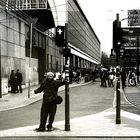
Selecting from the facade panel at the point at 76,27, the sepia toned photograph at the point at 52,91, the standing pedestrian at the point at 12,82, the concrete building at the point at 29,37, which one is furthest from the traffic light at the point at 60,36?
the facade panel at the point at 76,27

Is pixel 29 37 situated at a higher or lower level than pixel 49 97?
higher

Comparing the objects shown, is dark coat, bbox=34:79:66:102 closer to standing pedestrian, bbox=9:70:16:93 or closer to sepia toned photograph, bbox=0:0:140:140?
sepia toned photograph, bbox=0:0:140:140

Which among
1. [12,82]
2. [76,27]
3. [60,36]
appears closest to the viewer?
[60,36]

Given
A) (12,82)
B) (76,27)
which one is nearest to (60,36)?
(12,82)

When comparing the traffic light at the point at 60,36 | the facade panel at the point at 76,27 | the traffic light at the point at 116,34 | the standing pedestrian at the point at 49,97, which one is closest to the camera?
the standing pedestrian at the point at 49,97

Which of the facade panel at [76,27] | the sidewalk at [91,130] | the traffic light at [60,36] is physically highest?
the facade panel at [76,27]

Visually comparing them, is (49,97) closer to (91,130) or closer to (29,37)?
(91,130)

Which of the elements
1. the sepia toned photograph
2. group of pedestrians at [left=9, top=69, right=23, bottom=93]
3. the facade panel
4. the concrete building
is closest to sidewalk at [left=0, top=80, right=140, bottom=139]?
the sepia toned photograph

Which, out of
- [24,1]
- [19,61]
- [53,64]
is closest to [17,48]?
[19,61]

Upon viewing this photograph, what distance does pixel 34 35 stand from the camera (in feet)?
144

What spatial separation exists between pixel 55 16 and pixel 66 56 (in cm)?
4550

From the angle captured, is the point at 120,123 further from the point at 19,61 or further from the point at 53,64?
the point at 53,64

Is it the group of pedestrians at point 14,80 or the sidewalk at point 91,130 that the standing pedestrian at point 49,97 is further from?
the group of pedestrians at point 14,80

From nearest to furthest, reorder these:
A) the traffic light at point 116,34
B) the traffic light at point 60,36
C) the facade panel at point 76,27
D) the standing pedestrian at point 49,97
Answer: the standing pedestrian at point 49,97 → the traffic light at point 60,36 → the traffic light at point 116,34 → the facade panel at point 76,27
